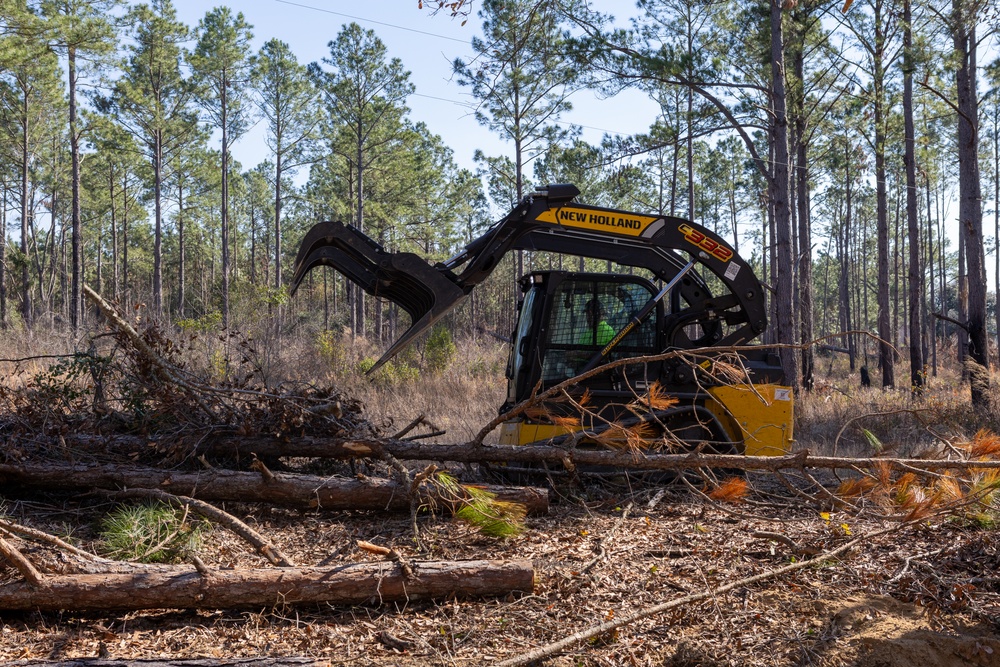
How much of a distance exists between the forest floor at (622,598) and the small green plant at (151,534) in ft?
0.43

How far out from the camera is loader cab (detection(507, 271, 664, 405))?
7.44 metres

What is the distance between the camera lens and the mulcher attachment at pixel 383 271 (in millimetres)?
7012

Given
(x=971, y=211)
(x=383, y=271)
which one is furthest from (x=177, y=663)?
(x=971, y=211)

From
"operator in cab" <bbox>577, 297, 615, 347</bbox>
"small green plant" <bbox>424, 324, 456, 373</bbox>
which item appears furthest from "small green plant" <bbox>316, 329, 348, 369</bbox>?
"operator in cab" <bbox>577, 297, 615, 347</bbox>

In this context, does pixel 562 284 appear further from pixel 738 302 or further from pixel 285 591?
pixel 285 591

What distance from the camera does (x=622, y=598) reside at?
4.82 meters

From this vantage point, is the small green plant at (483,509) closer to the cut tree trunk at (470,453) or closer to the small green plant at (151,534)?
the cut tree trunk at (470,453)

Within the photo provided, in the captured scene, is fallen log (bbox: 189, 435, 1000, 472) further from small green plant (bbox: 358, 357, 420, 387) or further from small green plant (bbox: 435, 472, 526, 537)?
small green plant (bbox: 358, 357, 420, 387)

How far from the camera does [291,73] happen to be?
3069 cm

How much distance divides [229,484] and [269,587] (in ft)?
5.25

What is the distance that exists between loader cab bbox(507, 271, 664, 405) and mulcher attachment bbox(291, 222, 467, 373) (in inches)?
34.0

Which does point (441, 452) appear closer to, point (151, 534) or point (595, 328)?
point (595, 328)

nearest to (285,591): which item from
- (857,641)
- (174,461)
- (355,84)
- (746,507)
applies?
(174,461)

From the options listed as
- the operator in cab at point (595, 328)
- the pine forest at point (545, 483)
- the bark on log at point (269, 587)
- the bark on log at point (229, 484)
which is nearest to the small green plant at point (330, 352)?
the pine forest at point (545, 483)
